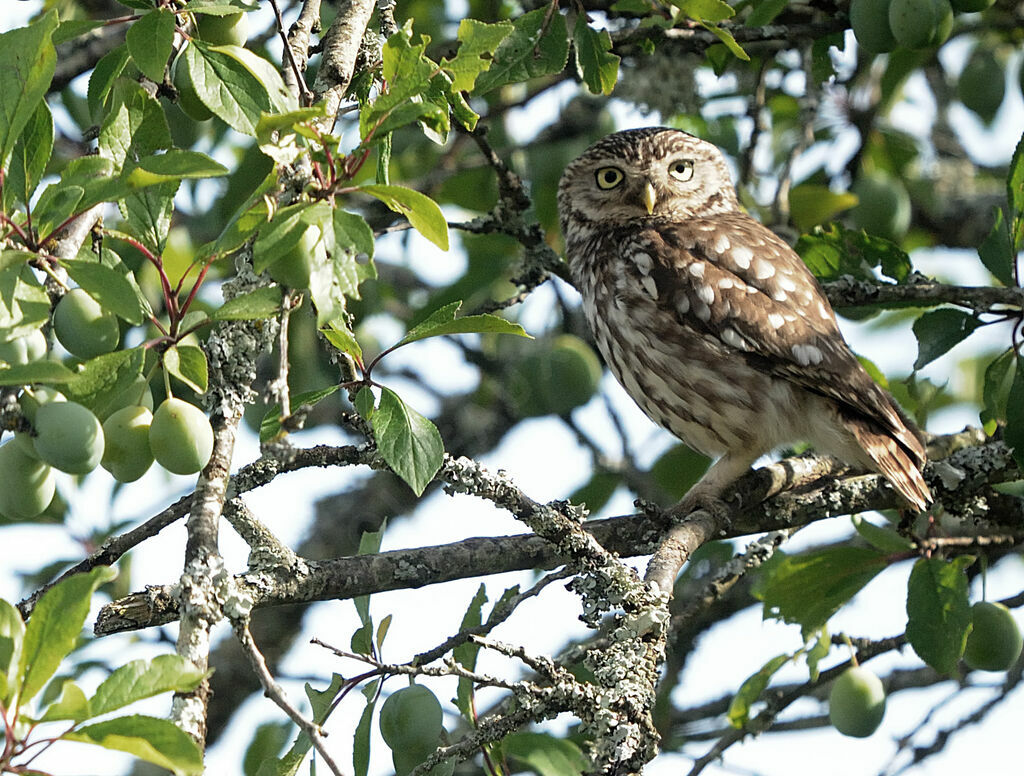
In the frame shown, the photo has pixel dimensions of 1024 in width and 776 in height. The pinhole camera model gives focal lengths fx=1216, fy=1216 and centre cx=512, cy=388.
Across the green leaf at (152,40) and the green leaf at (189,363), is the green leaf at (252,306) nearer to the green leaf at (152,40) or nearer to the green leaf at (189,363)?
the green leaf at (189,363)

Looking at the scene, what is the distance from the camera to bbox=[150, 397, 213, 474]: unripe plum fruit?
1614 millimetres

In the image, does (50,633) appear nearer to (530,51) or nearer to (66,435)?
(66,435)

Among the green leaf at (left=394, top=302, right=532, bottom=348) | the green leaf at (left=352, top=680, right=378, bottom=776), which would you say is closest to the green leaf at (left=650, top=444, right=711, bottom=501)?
the green leaf at (left=352, top=680, right=378, bottom=776)

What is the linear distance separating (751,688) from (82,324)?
2.20 m

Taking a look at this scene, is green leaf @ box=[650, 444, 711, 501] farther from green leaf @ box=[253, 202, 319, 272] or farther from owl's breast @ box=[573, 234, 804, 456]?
green leaf @ box=[253, 202, 319, 272]

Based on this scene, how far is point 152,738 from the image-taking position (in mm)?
1247

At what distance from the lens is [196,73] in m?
1.72

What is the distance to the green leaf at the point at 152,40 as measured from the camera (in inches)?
67.4

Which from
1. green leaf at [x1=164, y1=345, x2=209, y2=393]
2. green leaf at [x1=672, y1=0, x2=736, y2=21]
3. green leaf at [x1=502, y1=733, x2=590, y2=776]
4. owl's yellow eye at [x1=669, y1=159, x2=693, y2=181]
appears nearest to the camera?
green leaf at [x1=164, y1=345, x2=209, y2=393]

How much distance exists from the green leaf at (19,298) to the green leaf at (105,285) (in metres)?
0.05

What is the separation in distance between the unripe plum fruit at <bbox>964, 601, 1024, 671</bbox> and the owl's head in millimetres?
1766

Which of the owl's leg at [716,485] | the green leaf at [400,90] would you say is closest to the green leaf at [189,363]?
the green leaf at [400,90]

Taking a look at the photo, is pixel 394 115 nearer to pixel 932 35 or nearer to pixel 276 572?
pixel 276 572

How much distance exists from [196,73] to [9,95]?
273 mm
